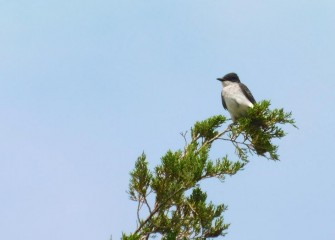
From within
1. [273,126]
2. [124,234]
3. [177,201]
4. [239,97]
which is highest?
[239,97]

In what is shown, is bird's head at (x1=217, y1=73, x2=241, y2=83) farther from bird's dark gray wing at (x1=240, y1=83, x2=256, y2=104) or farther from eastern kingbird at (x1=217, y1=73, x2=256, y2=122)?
bird's dark gray wing at (x1=240, y1=83, x2=256, y2=104)

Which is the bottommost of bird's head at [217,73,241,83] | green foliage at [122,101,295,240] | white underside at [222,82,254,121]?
green foliage at [122,101,295,240]

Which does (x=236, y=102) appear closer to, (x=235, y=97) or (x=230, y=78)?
(x=235, y=97)

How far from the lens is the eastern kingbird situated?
1446 centimetres

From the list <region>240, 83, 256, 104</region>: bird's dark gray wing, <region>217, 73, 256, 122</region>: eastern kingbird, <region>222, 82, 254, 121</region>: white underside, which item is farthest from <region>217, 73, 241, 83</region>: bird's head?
<region>222, 82, 254, 121</region>: white underside

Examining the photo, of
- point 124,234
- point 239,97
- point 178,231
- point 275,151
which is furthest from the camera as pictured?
point 239,97

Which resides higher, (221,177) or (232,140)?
(232,140)

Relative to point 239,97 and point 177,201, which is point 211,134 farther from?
point 239,97

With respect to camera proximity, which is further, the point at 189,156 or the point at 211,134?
the point at 211,134

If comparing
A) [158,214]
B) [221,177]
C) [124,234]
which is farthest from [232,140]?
[124,234]

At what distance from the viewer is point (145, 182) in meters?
11.0

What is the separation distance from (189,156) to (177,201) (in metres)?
0.82

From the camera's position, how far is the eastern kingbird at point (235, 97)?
569 inches

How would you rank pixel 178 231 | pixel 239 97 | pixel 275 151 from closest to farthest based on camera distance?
pixel 178 231 < pixel 275 151 < pixel 239 97
